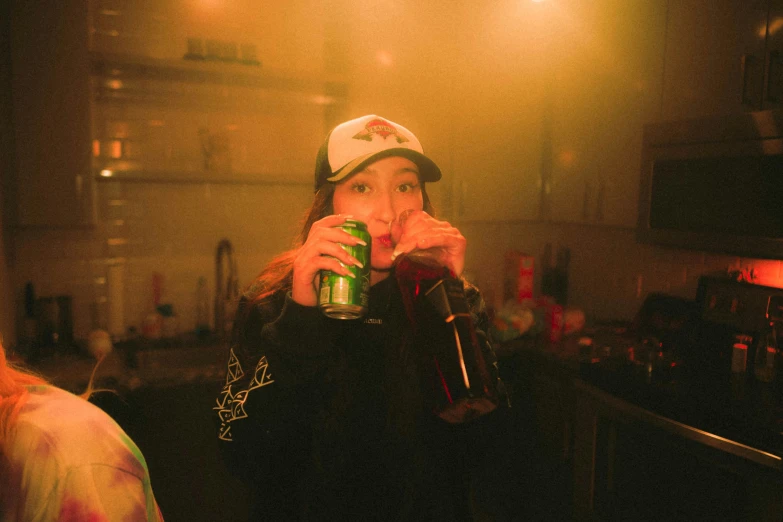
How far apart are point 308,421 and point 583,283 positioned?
224 cm

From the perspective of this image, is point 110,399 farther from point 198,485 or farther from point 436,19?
point 436,19

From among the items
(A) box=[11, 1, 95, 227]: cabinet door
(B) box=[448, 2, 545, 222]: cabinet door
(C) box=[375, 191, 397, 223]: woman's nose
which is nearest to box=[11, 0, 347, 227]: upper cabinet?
(A) box=[11, 1, 95, 227]: cabinet door

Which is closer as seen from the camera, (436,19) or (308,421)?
(308,421)

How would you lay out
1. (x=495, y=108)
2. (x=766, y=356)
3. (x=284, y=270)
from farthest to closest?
(x=495, y=108)
(x=766, y=356)
(x=284, y=270)

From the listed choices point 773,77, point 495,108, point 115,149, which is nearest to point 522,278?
point 495,108

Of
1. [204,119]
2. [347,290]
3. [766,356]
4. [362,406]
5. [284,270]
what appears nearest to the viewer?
[347,290]

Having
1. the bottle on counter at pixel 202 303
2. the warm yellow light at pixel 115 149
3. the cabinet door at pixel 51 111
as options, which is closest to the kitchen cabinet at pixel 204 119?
the warm yellow light at pixel 115 149

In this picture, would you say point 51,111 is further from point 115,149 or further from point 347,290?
point 347,290

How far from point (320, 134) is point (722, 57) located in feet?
5.60

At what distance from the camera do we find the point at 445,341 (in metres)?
0.76

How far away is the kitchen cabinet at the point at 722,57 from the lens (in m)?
1.62

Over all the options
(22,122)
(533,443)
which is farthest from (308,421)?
(22,122)

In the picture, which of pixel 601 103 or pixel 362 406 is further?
pixel 601 103

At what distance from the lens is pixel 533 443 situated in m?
2.14
